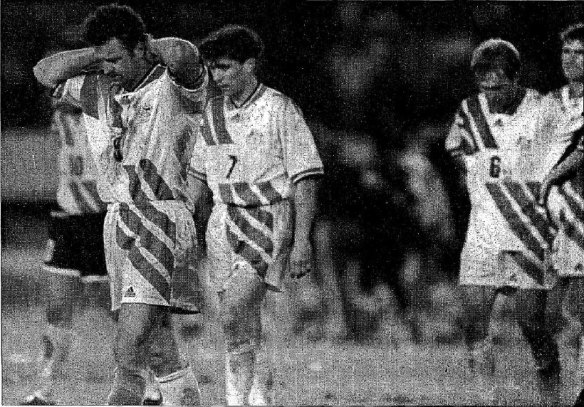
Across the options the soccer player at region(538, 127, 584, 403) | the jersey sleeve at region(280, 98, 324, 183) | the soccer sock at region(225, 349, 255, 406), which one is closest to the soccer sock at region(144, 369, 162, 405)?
the soccer sock at region(225, 349, 255, 406)

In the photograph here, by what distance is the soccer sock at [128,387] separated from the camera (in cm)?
394

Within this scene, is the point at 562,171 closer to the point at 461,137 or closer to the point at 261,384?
the point at 461,137

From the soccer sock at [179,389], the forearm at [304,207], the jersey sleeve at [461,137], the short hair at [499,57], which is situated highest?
the short hair at [499,57]

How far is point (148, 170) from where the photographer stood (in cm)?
414

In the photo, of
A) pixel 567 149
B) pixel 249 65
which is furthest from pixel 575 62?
pixel 249 65

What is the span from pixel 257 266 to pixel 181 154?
1.70 feet

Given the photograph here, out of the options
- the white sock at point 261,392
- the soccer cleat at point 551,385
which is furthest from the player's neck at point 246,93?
the soccer cleat at point 551,385

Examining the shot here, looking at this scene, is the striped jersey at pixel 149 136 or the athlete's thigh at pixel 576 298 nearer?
the striped jersey at pixel 149 136

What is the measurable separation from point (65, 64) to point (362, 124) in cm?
128

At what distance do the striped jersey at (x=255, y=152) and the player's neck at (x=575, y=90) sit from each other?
1.10 metres

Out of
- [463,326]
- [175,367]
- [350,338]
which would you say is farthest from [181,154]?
[463,326]

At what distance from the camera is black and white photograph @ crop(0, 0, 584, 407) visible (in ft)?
14.9

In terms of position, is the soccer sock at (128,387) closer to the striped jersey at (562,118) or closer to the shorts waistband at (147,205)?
the shorts waistband at (147,205)

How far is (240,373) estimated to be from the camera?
4.31m
